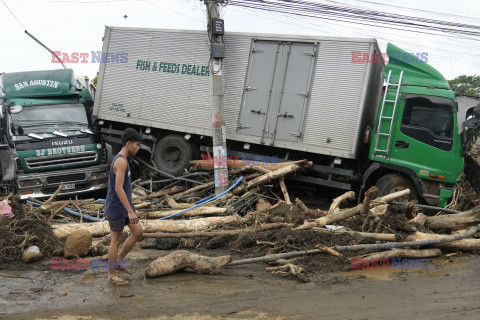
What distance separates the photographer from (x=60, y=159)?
34.4ft

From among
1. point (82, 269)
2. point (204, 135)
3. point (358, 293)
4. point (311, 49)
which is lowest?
point (82, 269)

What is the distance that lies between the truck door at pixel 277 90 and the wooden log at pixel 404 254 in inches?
166

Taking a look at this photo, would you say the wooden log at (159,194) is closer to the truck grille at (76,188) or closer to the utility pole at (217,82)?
the utility pole at (217,82)

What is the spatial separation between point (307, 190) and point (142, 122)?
451 cm

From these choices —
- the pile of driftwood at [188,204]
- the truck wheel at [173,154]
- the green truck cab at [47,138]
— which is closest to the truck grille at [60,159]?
the green truck cab at [47,138]

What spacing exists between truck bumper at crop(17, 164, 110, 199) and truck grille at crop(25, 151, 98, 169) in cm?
19

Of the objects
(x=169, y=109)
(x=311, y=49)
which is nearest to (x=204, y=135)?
(x=169, y=109)

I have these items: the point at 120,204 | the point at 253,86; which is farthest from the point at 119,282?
the point at 253,86

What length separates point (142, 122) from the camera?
38.3 feet

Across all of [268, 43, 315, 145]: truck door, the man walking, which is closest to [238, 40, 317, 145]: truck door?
[268, 43, 315, 145]: truck door

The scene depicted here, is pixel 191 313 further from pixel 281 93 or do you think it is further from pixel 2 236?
pixel 281 93

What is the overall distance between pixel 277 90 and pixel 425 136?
10.6ft

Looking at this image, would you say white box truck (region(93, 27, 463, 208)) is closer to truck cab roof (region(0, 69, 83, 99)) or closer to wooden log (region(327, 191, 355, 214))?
wooden log (region(327, 191, 355, 214))

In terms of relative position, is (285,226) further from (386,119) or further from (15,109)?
(15,109)
